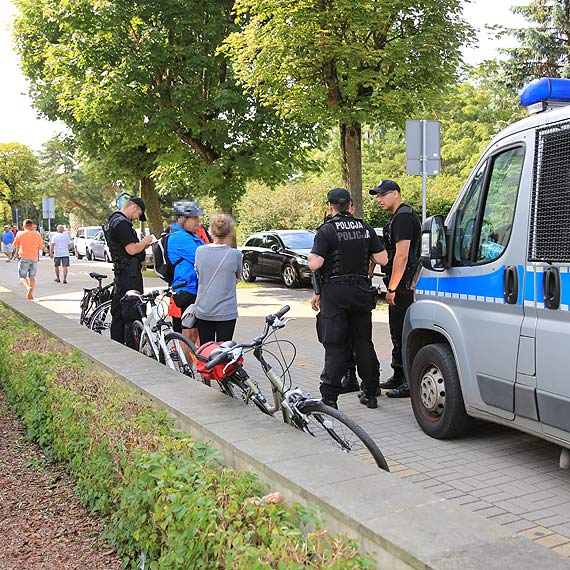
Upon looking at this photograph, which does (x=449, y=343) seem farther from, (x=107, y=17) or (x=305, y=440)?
(x=107, y=17)

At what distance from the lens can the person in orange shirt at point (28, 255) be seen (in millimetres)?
16500

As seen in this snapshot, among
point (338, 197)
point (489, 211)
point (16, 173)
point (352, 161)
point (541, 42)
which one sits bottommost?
point (489, 211)

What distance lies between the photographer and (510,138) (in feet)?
15.5

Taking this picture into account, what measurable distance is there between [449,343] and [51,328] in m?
4.49

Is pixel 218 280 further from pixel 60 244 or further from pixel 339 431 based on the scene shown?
pixel 60 244

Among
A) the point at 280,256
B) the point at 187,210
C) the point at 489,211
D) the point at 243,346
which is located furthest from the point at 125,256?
the point at 280,256

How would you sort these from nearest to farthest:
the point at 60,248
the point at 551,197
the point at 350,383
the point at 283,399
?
the point at 551,197 < the point at 283,399 < the point at 350,383 < the point at 60,248

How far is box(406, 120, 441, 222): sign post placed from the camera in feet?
39.5

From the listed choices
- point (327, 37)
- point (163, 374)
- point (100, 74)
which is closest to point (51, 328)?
point (163, 374)

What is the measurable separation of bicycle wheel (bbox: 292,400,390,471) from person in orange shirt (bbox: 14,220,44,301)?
44.2ft

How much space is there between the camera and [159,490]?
10.1 feet

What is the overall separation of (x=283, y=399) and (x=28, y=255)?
13452 mm

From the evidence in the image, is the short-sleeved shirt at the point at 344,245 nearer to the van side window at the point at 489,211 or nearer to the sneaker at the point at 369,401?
the van side window at the point at 489,211

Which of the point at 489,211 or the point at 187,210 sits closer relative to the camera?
the point at 489,211
